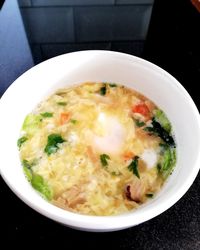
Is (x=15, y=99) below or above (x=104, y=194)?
above

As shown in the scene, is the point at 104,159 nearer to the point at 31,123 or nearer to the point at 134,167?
the point at 134,167

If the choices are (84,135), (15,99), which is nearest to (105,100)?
(84,135)

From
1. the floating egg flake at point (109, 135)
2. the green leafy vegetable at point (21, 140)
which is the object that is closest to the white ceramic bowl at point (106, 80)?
the green leafy vegetable at point (21, 140)

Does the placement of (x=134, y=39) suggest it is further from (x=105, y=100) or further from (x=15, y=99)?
(x=15, y=99)

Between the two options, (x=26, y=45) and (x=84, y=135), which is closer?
(x=84, y=135)

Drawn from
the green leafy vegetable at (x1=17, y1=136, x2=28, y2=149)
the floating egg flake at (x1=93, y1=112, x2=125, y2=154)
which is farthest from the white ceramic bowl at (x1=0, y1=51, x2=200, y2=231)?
the floating egg flake at (x1=93, y1=112, x2=125, y2=154)

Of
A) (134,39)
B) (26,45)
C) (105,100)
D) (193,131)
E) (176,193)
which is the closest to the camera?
(176,193)

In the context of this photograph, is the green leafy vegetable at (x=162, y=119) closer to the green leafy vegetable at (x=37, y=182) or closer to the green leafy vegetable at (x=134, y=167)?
the green leafy vegetable at (x=134, y=167)
